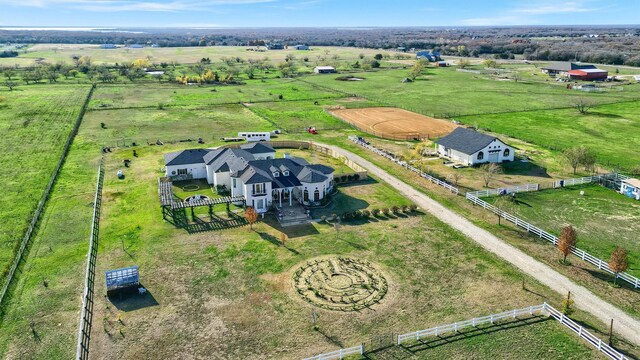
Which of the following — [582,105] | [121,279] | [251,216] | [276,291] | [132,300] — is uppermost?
[582,105]

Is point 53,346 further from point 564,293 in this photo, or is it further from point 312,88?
point 312,88

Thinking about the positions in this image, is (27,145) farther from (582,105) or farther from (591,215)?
(582,105)

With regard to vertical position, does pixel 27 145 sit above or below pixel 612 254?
above

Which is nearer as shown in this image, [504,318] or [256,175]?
[504,318]

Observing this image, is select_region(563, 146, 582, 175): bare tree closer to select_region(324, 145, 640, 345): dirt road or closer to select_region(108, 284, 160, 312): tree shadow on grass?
select_region(324, 145, 640, 345): dirt road

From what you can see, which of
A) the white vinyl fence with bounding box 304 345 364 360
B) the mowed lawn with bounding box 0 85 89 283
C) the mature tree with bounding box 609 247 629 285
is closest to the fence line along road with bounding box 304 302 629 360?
the white vinyl fence with bounding box 304 345 364 360

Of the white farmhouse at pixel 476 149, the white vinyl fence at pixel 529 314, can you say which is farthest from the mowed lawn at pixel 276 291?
the white farmhouse at pixel 476 149

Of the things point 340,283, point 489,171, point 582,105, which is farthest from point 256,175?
point 582,105
